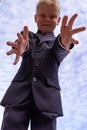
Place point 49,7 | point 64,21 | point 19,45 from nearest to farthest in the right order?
point 64,21 < point 19,45 < point 49,7

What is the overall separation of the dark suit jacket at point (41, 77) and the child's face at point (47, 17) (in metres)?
0.07

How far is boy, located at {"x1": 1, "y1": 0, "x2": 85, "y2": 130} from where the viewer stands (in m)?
2.46

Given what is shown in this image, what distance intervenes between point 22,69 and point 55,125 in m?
0.47

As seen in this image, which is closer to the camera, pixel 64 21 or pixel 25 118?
pixel 64 21

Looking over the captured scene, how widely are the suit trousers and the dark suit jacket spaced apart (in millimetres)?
37

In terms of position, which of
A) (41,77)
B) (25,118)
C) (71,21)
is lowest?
(25,118)

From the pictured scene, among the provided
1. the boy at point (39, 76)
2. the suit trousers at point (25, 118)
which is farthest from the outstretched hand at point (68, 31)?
the suit trousers at point (25, 118)

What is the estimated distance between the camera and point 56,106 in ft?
8.18

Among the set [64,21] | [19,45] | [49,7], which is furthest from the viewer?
[49,7]

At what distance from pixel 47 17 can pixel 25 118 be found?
2.47 ft

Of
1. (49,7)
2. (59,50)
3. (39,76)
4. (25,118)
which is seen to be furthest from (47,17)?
(25,118)

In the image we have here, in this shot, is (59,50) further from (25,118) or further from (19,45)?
(25,118)

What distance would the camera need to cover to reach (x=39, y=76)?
2.55 m

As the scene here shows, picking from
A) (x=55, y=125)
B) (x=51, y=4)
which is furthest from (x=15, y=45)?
(x=55, y=125)
